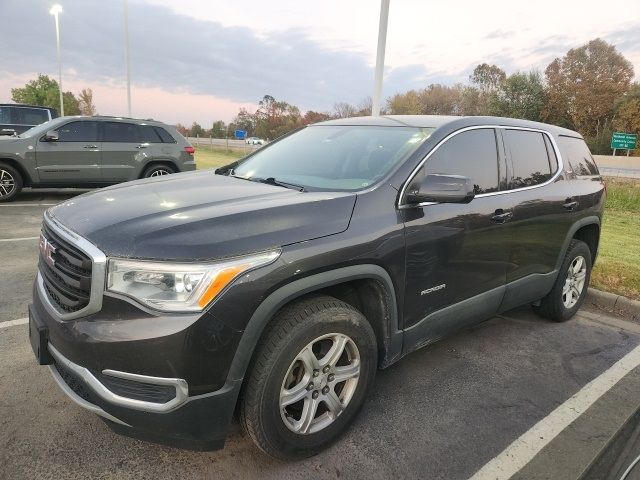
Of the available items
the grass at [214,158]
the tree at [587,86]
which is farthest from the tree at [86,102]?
the tree at [587,86]

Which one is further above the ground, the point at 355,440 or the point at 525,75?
the point at 525,75

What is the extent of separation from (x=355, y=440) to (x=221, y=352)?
1067 mm

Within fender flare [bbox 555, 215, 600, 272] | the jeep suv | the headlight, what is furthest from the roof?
the headlight

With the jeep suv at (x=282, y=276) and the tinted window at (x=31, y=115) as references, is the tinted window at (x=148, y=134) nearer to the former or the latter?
the tinted window at (x=31, y=115)

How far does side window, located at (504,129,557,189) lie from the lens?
3.59m

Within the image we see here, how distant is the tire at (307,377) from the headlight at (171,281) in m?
0.38

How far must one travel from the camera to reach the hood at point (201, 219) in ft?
6.67

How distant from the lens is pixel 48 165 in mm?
9664

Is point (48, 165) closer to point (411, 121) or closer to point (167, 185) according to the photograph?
point (167, 185)

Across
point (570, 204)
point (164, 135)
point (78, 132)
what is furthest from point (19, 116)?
point (570, 204)

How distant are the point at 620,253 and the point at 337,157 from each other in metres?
5.30

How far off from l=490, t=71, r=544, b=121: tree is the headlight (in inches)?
2209

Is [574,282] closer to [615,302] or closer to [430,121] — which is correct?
[615,302]

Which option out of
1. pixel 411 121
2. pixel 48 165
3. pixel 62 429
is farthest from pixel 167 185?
pixel 48 165
